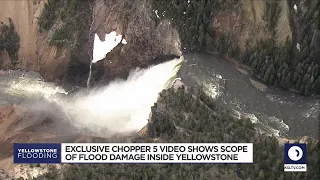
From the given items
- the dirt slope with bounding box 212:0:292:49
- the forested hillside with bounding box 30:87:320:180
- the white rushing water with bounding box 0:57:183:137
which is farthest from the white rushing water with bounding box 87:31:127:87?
the forested hillside with bounding box 30:87:320:180

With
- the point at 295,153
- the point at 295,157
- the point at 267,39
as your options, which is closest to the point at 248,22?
the point at 267,39

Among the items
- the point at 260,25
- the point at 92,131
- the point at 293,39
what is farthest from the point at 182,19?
the point at 92,131

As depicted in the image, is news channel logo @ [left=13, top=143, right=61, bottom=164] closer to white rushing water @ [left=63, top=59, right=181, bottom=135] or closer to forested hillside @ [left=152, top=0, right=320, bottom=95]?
white rushing water @ [left=63, top=59, right=181, bottom=135]

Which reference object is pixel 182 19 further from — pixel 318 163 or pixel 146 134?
pixel 318 163

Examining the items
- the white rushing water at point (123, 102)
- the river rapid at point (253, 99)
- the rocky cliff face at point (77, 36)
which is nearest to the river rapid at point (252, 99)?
the river rapid at point (253, 99)

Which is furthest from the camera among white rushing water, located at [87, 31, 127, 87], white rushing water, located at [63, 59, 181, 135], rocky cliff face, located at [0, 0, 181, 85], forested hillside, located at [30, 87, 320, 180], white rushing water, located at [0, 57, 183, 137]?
white rushing water, located at [87, 31, 127, 87]

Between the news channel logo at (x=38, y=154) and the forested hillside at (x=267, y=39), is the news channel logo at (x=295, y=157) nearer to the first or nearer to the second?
the forested hillside at (x=267, y=39)

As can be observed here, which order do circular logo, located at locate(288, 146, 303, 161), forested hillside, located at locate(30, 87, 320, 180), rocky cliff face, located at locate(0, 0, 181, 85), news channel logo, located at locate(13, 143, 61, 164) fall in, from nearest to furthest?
forested hillside, located at locate(30, 87, 320, 180) → circular logo, located at locate(288, 146, 303, 161) → news channel logo, located at locate(13, 143, 61, 164) → rocky cliff face, located at locate(0, 0, 181, 85)
